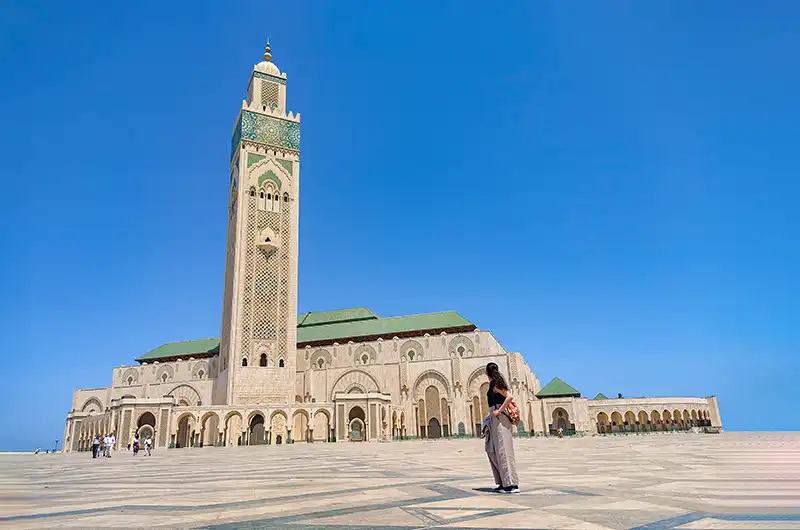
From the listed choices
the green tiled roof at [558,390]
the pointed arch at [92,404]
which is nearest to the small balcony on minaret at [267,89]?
the pointed arch at [92,404]

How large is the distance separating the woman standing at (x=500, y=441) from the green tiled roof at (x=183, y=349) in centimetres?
4648

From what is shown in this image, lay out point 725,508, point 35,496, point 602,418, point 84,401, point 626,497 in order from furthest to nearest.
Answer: point 84,401 → point 602,418 → point 35,496 → point 626,497 → point 725,508

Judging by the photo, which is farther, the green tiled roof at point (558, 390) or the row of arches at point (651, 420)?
the green tiled roof at point (558, 390)

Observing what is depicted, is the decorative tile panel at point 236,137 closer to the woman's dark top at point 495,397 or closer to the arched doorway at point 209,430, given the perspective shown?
the arched doorway at point 209,430

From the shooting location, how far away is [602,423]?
4488 cm

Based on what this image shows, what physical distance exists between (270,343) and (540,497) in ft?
117

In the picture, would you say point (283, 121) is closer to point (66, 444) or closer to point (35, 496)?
point (66, 444)

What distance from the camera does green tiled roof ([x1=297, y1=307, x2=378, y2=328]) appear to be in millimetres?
48034

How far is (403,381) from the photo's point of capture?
4019cm

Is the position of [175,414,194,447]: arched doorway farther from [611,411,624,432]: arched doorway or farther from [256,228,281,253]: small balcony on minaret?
[611,411,624,432]: arched doorway

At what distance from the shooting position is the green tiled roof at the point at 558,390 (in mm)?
44719

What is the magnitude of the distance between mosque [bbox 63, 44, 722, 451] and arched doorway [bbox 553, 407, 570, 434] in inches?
4.1

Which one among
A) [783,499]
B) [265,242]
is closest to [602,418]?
[265,242]

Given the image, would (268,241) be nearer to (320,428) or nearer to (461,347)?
(320,428)
